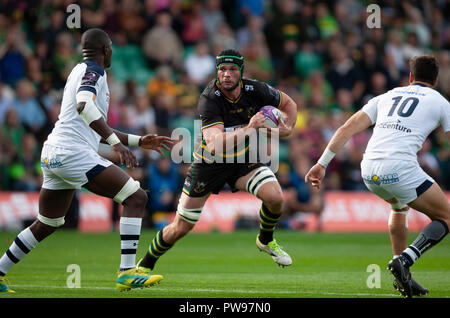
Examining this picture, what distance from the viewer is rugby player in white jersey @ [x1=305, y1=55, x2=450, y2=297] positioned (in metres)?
8.20

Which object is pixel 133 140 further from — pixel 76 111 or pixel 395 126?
pixel 395 126

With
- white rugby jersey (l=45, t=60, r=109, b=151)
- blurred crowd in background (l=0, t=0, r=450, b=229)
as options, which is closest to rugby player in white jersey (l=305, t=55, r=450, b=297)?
white rugby jersey (l=45, t=60, r=109, b=151)

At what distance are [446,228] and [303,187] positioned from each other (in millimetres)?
11311

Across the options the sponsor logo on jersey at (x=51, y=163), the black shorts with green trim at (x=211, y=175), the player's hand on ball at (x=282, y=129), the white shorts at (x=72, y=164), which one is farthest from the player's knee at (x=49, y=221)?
the player's hand on ball at (x=282, y=129)

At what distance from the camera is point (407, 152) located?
327 inches

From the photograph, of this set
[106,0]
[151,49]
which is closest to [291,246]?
[151,49]

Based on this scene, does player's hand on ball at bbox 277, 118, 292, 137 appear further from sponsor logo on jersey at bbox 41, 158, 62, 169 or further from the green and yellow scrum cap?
sponsor logo on jersey at bbox 41, 158, 62, 169

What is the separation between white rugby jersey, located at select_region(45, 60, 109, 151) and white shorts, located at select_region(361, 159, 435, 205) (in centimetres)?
306

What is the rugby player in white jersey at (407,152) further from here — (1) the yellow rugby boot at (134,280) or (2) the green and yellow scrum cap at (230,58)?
(1) the yellow rugby boot at (134,280)

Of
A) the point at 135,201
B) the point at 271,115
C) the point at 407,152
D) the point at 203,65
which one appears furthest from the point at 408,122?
the point at 203,65

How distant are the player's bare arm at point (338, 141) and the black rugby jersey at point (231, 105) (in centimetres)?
126

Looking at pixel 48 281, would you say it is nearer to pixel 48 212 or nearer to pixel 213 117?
pixel 48 212

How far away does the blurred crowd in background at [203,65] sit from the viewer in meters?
18.6

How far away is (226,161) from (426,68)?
255cm
